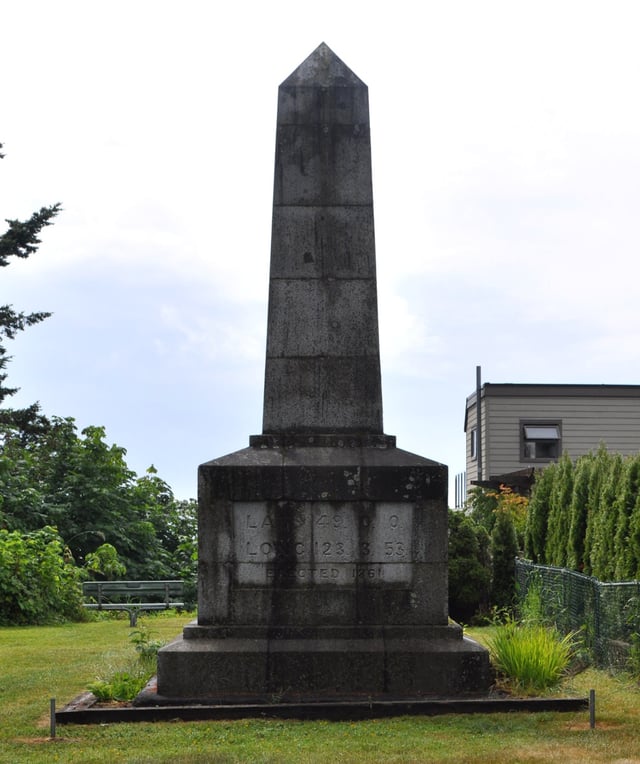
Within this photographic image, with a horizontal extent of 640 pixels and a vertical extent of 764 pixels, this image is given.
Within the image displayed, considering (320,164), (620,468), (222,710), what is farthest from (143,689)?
(620,468)

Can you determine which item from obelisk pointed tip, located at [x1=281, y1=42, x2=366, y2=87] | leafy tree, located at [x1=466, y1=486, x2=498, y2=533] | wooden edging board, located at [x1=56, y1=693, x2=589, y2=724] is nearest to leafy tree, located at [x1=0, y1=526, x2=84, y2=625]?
leafy tree, located at [x1=466, y1=486, x2=498, y2=533]

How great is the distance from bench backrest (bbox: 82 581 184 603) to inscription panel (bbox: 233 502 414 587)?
15.6m

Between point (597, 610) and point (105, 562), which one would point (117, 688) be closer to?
point (597, 610)

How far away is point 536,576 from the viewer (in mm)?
16234

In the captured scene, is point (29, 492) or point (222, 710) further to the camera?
point (29, 492)

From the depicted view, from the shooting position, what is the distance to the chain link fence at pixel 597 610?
12.1m

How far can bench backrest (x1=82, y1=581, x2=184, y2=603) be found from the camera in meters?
25.2

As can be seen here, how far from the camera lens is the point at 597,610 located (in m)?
12.8

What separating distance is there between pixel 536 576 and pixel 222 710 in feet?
27.1

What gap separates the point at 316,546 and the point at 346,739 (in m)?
2.24

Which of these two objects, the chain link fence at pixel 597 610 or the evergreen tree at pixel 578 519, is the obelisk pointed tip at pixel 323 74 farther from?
the evergreen tree at pixel 578 519

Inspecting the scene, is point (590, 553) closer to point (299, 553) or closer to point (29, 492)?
point (299, 553)

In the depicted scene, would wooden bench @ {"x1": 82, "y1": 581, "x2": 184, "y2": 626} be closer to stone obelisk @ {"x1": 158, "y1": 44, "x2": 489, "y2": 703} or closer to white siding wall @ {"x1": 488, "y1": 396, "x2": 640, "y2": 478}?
white siding wall @ {"x1": 488, "y1": 396, "x2": 640, "y2": 478}

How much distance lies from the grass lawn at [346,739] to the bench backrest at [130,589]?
14821 mm
